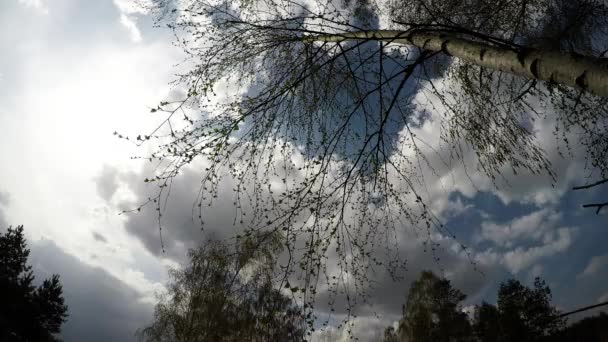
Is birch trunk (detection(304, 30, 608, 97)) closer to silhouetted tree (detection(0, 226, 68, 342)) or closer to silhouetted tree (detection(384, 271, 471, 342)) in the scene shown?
silhouetted tree (detection(384, 271, 471, 342))

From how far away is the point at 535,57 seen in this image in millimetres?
1679

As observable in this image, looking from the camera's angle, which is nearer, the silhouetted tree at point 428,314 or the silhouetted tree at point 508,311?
the silhouetted tree at point 428,314

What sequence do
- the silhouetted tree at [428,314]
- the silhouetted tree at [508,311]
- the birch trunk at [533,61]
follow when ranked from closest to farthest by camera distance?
the birch trunk at [533,61], the silhouetted tree at [428,314], the silhouetted tree at [508,311]

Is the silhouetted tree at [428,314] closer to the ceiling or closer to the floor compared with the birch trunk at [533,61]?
A: closer to the ceiling

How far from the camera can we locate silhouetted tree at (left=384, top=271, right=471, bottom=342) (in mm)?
19203

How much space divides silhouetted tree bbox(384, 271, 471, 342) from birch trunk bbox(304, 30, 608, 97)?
66.5 ft

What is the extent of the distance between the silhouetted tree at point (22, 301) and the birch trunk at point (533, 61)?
2752 centimetres

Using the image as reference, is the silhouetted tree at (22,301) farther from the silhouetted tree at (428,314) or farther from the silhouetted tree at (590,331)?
the silhouetted tree at (590,331)

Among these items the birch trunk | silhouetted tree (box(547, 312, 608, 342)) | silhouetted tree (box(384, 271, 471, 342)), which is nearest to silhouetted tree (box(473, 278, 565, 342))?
silhouetted tree (box(547, 312, 608, 342))

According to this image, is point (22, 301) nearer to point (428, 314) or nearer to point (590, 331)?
point (428, 314)

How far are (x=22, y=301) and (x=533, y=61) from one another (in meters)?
33.5

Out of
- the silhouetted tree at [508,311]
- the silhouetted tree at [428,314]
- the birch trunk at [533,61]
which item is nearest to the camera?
the birch trunk at [533,61]

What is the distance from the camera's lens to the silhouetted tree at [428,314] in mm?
19203

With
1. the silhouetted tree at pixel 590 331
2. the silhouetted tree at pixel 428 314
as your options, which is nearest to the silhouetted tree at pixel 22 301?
the silhouetted tree at pixel 428 314
